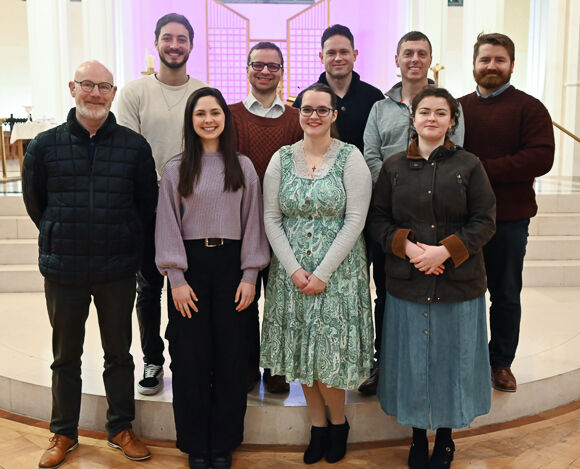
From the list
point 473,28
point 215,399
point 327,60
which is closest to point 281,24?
point 473,28

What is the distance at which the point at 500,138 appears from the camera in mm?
2863

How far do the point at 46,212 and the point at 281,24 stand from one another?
13.3 meters

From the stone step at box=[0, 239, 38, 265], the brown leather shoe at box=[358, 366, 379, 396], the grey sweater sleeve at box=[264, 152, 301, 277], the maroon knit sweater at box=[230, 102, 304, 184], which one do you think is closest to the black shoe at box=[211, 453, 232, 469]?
the brown leather shoe at box=[358, 366, 379, 396]

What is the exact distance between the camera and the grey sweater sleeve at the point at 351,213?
250 cm

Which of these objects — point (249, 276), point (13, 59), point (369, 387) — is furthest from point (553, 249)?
point (13, 59)

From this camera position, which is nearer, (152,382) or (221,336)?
(221,336)

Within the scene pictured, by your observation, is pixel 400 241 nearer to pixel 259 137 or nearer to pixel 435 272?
pixel 435 272

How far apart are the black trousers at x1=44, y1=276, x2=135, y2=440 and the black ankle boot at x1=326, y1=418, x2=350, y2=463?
94cm

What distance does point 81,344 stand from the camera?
267cm

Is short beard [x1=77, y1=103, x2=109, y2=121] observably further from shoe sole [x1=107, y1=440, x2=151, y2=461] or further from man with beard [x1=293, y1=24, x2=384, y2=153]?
shoe sole [x1=107, y1=440, x2=151, y2=461]

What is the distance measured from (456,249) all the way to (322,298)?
0.59 meters

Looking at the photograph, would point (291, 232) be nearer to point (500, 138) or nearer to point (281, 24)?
point (500, 138)

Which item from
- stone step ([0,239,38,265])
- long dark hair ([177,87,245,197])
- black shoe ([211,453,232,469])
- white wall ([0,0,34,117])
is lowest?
black shoe ([211,453,232,469])

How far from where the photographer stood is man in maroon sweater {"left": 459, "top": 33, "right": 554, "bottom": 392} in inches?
111
